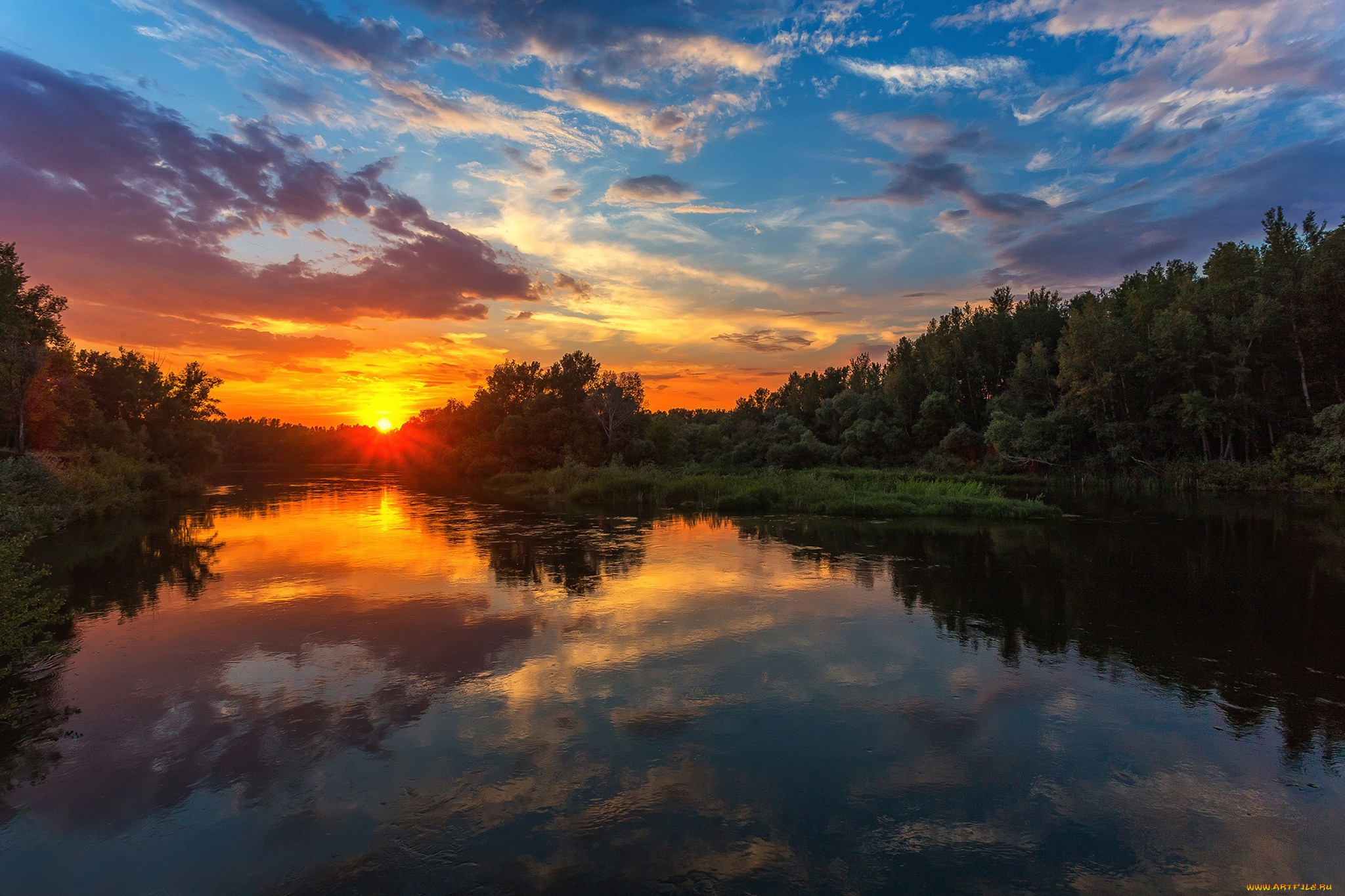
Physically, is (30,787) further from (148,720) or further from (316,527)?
(316,527)

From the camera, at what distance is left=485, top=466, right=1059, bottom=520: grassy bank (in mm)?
28272

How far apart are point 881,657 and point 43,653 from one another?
13.9 meters

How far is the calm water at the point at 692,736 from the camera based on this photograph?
17.1ft

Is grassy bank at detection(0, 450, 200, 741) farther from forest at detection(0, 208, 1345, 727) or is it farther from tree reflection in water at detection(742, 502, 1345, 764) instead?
tree reflection in water at detection(742, 502, 1345, 764)

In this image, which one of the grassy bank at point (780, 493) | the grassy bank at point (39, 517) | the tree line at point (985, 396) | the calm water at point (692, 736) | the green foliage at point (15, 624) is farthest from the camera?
the tree line at point (985, 396)

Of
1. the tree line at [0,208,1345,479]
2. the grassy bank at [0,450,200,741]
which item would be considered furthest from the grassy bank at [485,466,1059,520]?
the grassy bank at [0,450,200,741]

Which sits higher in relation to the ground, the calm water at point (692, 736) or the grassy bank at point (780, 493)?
the grassy bank at point (780, 493)

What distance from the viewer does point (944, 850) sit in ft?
17.5

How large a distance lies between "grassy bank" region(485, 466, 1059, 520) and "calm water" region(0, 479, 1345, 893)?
39.3 ft

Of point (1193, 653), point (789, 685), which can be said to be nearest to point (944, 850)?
point (789, 685)

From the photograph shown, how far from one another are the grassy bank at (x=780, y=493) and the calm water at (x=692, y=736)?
471 inches

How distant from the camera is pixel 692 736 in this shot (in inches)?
292

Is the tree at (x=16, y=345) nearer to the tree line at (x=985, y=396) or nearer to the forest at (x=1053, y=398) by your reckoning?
the tree line at (x=985, y=396)

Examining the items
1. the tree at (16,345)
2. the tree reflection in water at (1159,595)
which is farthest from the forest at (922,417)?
the tree reflection in water at (1159,595)
